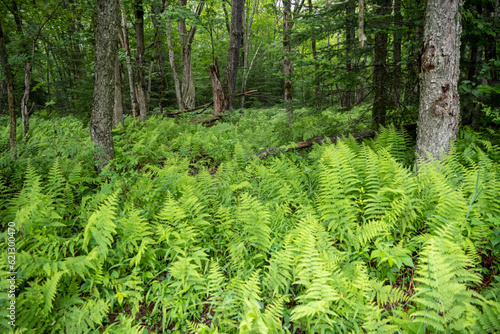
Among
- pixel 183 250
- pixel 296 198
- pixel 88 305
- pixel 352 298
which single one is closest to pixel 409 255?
pixel 352 298

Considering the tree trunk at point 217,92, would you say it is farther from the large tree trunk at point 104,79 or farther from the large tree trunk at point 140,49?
the large tree trunk at point 104,79

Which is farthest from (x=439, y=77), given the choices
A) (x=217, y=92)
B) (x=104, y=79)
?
(x=217, y=92)

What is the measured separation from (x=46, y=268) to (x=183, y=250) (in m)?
1.41

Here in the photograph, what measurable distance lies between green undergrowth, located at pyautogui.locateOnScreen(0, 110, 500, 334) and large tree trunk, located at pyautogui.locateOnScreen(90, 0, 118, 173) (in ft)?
3.99

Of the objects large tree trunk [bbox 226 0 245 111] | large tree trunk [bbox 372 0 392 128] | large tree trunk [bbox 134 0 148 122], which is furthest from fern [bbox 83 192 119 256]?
large tree trunk [bbox 226 0 245 111]

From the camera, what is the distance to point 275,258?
119 inches

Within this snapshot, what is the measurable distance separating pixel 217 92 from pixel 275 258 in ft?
32.4

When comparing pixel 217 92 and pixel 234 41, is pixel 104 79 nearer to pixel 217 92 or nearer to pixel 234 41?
pixel 217 92

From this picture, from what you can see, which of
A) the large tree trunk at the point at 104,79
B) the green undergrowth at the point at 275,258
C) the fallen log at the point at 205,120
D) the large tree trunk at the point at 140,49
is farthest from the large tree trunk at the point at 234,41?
the green undergrowth at the point at 275,258

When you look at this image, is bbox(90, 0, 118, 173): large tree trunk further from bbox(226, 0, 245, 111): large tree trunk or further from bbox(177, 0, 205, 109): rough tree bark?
bbox(177, 0, 205, 109): rough tree bark

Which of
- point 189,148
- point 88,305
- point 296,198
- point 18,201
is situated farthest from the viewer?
point 189,148

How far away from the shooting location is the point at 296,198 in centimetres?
419

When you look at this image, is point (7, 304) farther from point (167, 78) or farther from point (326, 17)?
point (167, 78)

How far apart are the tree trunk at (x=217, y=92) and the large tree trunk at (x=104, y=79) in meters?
6.41
